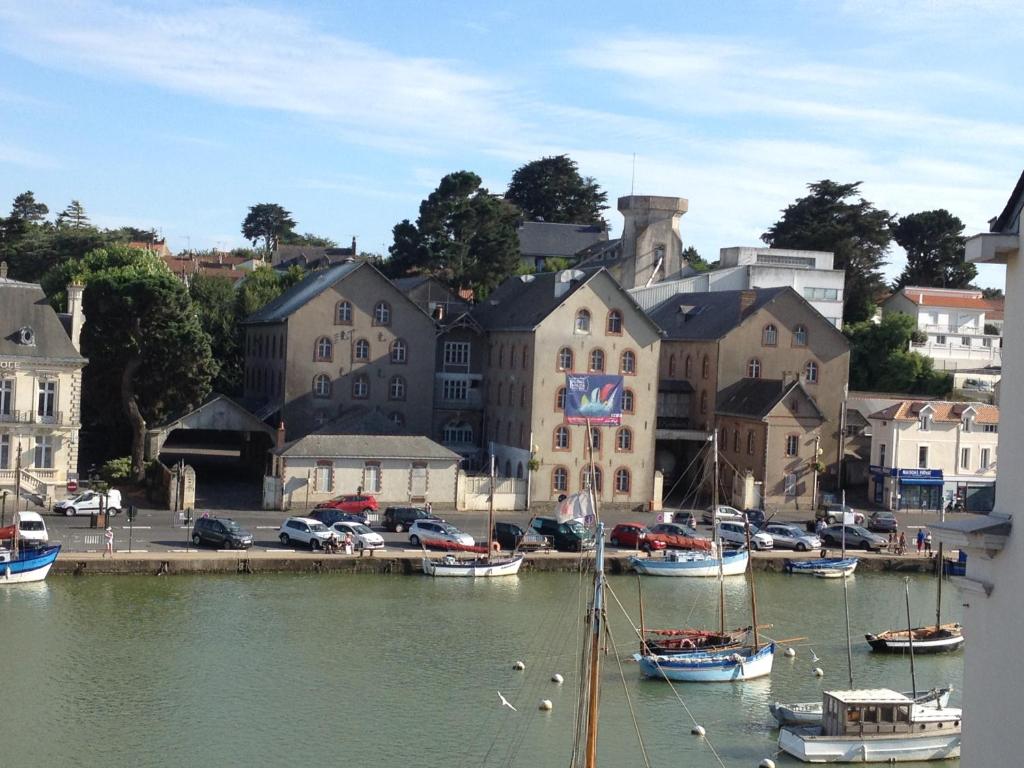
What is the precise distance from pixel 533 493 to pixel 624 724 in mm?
30342

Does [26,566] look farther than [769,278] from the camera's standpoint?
No

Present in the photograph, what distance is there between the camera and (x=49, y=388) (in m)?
56.5

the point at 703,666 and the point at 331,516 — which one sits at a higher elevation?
the point at 331,516

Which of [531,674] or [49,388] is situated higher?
[49,388]

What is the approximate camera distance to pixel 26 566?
44469mm

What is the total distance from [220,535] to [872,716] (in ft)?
85.4

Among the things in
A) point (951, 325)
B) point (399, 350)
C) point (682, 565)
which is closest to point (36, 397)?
point (399, 350)

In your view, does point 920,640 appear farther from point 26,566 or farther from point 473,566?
point 26,566

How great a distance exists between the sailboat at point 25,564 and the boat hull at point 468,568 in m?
12.5

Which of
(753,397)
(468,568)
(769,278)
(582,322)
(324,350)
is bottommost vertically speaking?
(468,568)

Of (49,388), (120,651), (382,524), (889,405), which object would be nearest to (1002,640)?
(120,651)

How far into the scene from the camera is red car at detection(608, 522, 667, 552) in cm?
5394

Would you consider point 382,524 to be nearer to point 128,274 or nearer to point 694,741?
point 128,274

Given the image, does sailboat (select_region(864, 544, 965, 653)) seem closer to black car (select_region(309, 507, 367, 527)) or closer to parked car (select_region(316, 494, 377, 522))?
black car (select_region(309, 507, 367, 527))
